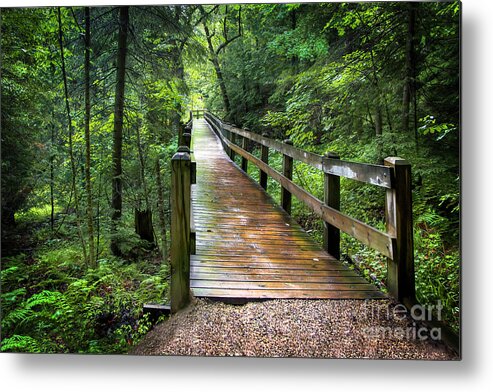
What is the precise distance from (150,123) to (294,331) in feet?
18.0

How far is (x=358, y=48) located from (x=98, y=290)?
3.90 metres

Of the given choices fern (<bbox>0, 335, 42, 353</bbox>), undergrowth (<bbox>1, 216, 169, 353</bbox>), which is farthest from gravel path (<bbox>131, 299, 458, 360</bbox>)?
fern (<bbox>0, 335, 42, 353</bbox>)

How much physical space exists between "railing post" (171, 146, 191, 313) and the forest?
1.39ft

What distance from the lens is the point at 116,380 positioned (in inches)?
111

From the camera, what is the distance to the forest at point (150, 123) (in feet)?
10.5

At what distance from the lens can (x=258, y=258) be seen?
10.6 ft

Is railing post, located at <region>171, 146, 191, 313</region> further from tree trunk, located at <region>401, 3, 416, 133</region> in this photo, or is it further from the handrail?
tree trunk, located at <region>401, 3, 416, 133</region>

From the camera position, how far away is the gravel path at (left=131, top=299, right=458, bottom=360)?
232 cm

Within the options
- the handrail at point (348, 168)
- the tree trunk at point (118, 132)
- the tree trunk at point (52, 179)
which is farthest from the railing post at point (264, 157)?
the tree trunk at point (52, 179)

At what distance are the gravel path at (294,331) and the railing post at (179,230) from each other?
0.35 ft

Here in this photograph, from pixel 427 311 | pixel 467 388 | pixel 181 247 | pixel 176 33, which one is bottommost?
pixel 467 388

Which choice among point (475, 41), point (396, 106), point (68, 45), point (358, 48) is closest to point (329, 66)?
point (358, 48)

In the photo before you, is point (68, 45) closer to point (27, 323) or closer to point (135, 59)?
point (135, 59)

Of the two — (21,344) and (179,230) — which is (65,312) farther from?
(179,230)
